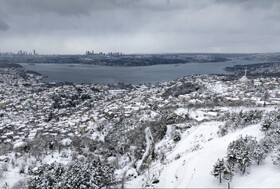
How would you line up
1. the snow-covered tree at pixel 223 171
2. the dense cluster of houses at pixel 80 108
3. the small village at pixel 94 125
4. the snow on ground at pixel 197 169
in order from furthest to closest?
1. the dense cluster of houses at pixel 80 108
2. the small village at pixel 94 125
3. the snow on ground at pixel 197 169
4. the snow-covered tree at pixel 223 171

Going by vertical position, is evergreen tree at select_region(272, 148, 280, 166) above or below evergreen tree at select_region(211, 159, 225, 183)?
above

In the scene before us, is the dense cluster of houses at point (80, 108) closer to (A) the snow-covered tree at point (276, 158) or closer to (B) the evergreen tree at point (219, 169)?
(B) the evergreen tree at point (219, 169)

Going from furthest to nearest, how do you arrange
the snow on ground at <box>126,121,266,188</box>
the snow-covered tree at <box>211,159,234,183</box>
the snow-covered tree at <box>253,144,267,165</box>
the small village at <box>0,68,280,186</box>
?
the small village at <box>0,68,280,186</box> → the snow-covered tree at <box>253,144,267,165</box> → the snow on ground at <box>126,121,266,188</box> → the snow-covered tree at <box>211,159,234,183</box>

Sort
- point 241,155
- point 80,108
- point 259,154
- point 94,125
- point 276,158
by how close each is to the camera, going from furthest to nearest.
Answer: point 80,108, point 94,125, point 259,154, point 276,158, point 241,155

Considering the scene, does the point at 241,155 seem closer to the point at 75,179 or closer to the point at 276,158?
the point at 276,158

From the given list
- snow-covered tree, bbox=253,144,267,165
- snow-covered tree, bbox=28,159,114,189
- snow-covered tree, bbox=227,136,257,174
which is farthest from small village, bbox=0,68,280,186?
snow-covered tree, bbox=253,144,267,165

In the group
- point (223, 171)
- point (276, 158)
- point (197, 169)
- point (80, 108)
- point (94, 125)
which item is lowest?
point (80, 108)

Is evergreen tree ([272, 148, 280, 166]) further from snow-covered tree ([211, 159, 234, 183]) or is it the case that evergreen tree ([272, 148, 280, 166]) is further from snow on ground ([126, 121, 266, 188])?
snow-covered tree ([211, 159, 234, 183])

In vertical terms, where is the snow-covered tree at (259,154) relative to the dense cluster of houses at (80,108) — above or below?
above

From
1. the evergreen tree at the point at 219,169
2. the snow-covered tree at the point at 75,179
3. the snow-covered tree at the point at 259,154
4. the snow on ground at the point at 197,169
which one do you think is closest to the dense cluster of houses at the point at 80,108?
the snow on ground at the point at 197,169

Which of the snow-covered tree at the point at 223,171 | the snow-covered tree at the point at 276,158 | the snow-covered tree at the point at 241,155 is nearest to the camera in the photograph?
the snow-covered tree at the point at 223,171

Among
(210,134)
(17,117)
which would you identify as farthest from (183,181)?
(17,117)

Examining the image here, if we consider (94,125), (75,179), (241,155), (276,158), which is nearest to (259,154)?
(276,158)
